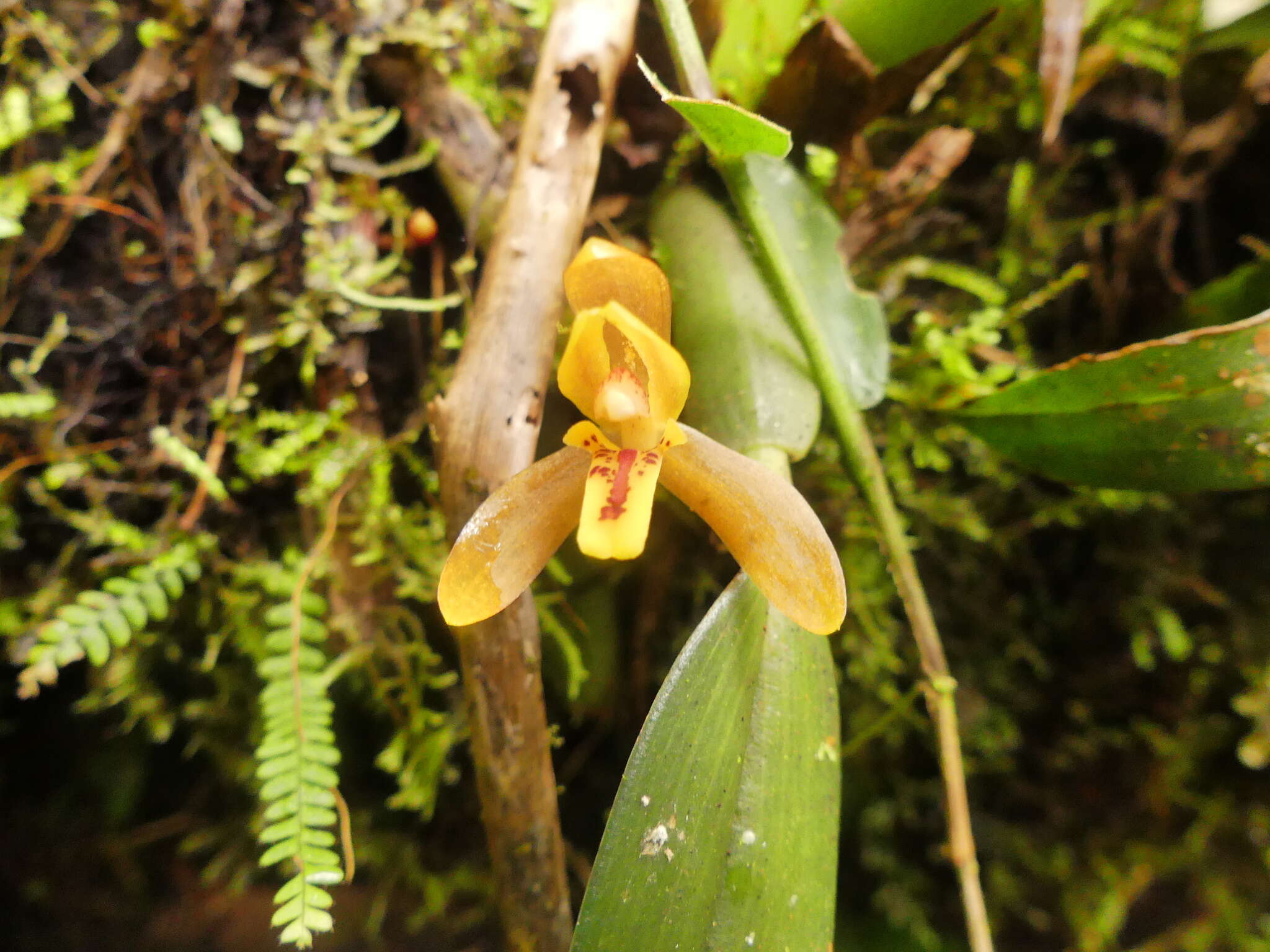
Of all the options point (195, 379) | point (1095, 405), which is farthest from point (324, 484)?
point (1095, 405)

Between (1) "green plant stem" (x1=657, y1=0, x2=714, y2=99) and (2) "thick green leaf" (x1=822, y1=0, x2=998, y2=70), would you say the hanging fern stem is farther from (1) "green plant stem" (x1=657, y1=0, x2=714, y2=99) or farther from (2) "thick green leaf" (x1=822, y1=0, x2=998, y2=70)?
(2) "thick green leaf" (x1=822, y1=0, x2=998, y2=70)

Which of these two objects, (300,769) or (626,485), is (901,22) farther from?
(300,769)

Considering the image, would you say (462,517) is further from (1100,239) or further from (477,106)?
(1100,239)

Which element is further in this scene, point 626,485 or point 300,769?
point 300,769

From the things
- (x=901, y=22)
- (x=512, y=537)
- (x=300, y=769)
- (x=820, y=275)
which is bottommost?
(x=300, y=769)

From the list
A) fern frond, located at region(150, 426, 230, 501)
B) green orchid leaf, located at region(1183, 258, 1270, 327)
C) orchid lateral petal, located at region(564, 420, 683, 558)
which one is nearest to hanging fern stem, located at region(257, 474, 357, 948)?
fern frond, located at region(150, 426, 230, 501)

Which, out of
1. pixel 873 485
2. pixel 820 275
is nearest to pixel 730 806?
pixel 873 485

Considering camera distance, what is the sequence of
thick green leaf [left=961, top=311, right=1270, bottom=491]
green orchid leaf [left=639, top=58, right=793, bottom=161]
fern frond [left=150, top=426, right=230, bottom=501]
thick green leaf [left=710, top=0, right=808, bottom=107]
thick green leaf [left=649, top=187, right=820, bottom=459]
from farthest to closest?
fern frond [left=150, top=426, right=230, bottom=501], thick green leaf [left=710, top=0, right=808, bottom=107], thick green leaf [left=649, top=187, right=820, bottom=459], thick green leaf [left=961, top=311, right=1270, bottom=491], green orchid leaf [left=639, top=58, right=793, bottom=161]
